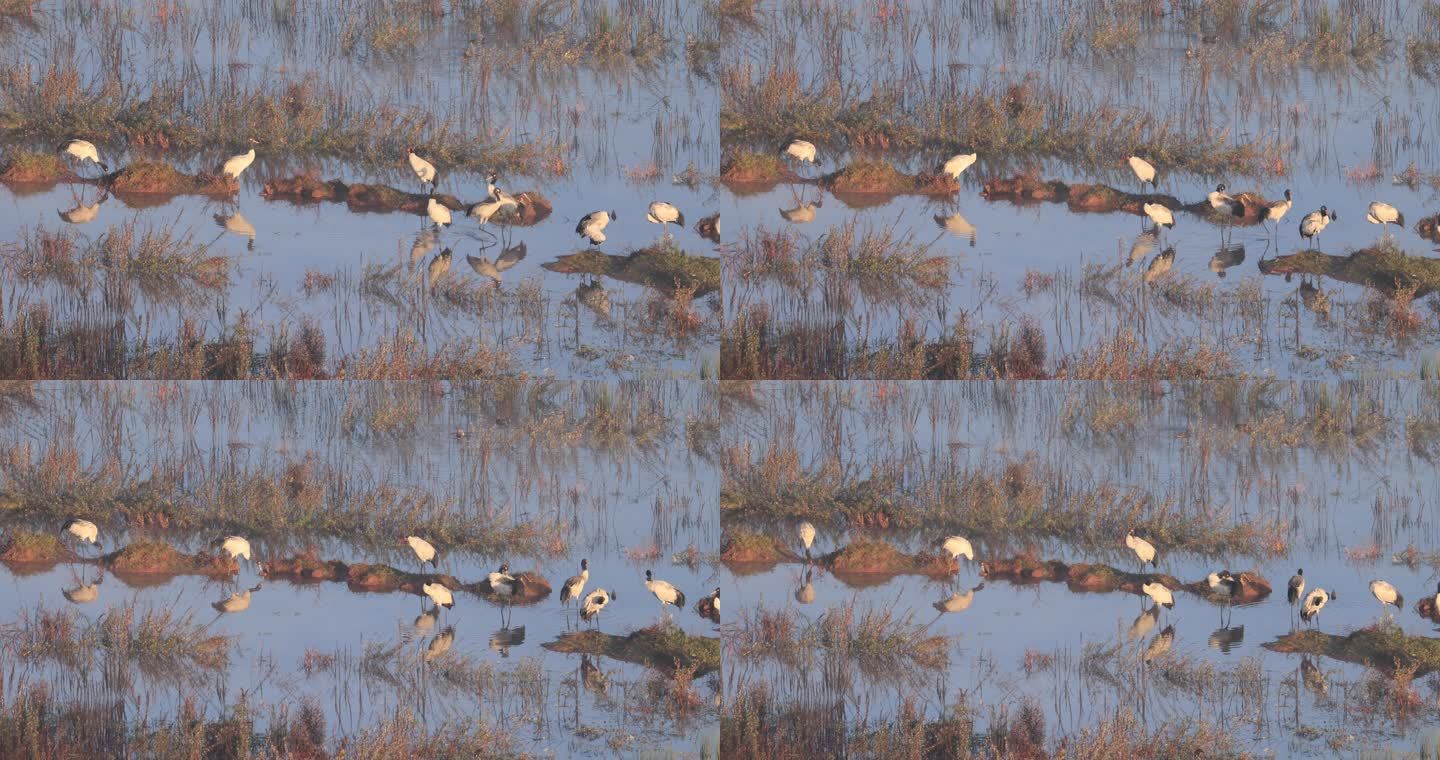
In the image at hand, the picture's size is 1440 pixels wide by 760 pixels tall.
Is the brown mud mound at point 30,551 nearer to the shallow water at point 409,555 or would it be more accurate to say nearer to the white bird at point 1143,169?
the shallow water at point 409,555

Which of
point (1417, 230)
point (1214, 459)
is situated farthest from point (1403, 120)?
point (1214, 459)

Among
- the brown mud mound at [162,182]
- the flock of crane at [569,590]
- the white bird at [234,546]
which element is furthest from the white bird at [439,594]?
the brown mud mound at [162,182]

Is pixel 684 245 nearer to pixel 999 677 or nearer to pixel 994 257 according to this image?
pixel 994 257

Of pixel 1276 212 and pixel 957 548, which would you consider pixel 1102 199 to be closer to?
pixel 1276 212

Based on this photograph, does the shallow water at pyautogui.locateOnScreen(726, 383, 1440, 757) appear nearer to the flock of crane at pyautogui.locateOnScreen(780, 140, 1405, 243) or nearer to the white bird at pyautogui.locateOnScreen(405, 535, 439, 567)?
the flock of crane at pyautogui.locateOnScreen(780, 140, 1405, 243)

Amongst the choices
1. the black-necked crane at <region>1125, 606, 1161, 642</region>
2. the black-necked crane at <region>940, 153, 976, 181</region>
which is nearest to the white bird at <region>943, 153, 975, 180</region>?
the black-necked crane at <region>940, 153, 976, 181</region>

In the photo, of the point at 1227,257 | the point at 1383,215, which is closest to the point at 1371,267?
the point at 1383,215
